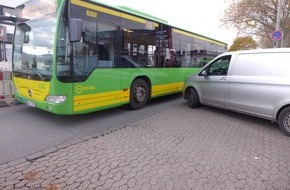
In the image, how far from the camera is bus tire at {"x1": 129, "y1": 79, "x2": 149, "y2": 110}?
652cm

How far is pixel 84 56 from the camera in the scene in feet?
16.3

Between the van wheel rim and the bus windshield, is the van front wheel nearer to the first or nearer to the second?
the van wheel rim

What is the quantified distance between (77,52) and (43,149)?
2.15 metres

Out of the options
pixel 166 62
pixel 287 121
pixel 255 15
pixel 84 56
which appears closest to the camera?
pixel 287 121

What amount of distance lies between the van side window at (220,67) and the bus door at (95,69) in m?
2.85

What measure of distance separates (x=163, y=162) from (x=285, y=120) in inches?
121

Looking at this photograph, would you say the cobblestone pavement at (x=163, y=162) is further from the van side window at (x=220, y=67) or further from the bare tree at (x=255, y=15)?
the bare tree at (x=255, y=15)

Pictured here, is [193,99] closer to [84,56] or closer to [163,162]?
[84,56]

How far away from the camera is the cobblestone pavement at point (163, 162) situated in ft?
9.39

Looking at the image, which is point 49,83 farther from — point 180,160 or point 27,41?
point 180,160

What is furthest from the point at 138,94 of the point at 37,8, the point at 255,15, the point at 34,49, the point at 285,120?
the point at 255,15

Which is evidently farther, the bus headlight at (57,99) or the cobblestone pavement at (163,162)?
the bus headlight at (57,99)

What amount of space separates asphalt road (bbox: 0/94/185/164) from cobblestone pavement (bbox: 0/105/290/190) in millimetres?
345

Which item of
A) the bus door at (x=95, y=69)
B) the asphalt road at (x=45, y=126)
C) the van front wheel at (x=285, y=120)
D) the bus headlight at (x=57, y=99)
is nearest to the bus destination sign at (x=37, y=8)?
the bus door at (x=95, y=69)
